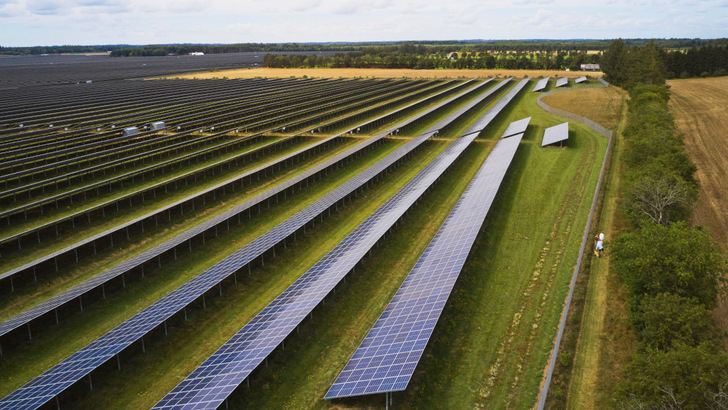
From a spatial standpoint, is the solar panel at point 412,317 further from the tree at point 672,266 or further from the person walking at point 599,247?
the tree at point 672,266

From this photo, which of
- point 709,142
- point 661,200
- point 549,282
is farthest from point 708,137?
point 549,282

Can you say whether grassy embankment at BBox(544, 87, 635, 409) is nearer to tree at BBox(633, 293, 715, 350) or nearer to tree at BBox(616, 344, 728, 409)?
tree at BBox(633, 293, 715, 350)

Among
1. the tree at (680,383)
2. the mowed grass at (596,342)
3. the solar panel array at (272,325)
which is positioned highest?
the tree at (680,383)

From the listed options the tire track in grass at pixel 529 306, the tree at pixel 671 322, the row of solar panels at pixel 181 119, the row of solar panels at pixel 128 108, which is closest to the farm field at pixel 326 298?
the tire track in grass at pixel 529 306

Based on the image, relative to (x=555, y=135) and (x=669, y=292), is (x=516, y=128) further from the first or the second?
(x=669, y=292)

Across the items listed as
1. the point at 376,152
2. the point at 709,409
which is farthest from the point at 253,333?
the point at 376,152

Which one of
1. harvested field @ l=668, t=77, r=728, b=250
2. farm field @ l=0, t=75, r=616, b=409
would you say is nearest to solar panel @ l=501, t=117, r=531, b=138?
farm field @ l=0, t=75, r=616, b=409

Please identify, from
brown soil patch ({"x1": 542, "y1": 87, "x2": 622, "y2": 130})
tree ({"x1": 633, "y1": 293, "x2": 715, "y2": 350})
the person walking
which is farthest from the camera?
brown soil patch ({"x1": 542, "y1": 87, "x2": 622, "y2": 130})
